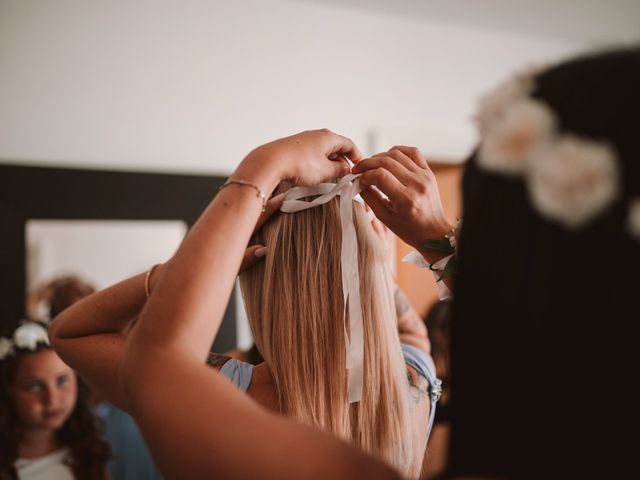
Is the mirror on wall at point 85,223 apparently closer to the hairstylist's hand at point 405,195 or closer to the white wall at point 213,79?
the white wall at point 213,79

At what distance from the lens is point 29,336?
1602 mm

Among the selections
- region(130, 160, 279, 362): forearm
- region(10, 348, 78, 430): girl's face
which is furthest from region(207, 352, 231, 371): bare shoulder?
region(10, 348, 78, 430): girl's face

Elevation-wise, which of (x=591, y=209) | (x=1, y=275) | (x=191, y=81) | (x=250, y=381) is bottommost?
(x=1, y=275)

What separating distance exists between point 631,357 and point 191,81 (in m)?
1.87

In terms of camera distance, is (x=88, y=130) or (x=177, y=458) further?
(x=88, y=130)

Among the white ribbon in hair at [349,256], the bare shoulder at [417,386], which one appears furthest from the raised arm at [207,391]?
the bare shoulder at [417,386]

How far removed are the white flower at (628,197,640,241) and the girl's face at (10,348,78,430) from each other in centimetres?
164

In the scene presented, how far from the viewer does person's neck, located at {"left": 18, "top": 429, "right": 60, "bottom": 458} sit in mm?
1602

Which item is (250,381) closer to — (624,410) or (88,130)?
(624,410)

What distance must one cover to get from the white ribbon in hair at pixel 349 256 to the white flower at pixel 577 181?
15.6 inches

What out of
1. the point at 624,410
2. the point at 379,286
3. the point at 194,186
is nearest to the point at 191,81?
the point at 194,186

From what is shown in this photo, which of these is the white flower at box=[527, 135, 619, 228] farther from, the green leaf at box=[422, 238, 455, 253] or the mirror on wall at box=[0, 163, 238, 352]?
the mirror on wall at box=[0, 163, 238, 352]

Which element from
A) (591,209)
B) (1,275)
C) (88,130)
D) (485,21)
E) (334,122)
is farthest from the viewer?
(485,21)

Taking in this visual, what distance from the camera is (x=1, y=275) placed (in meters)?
1.72
